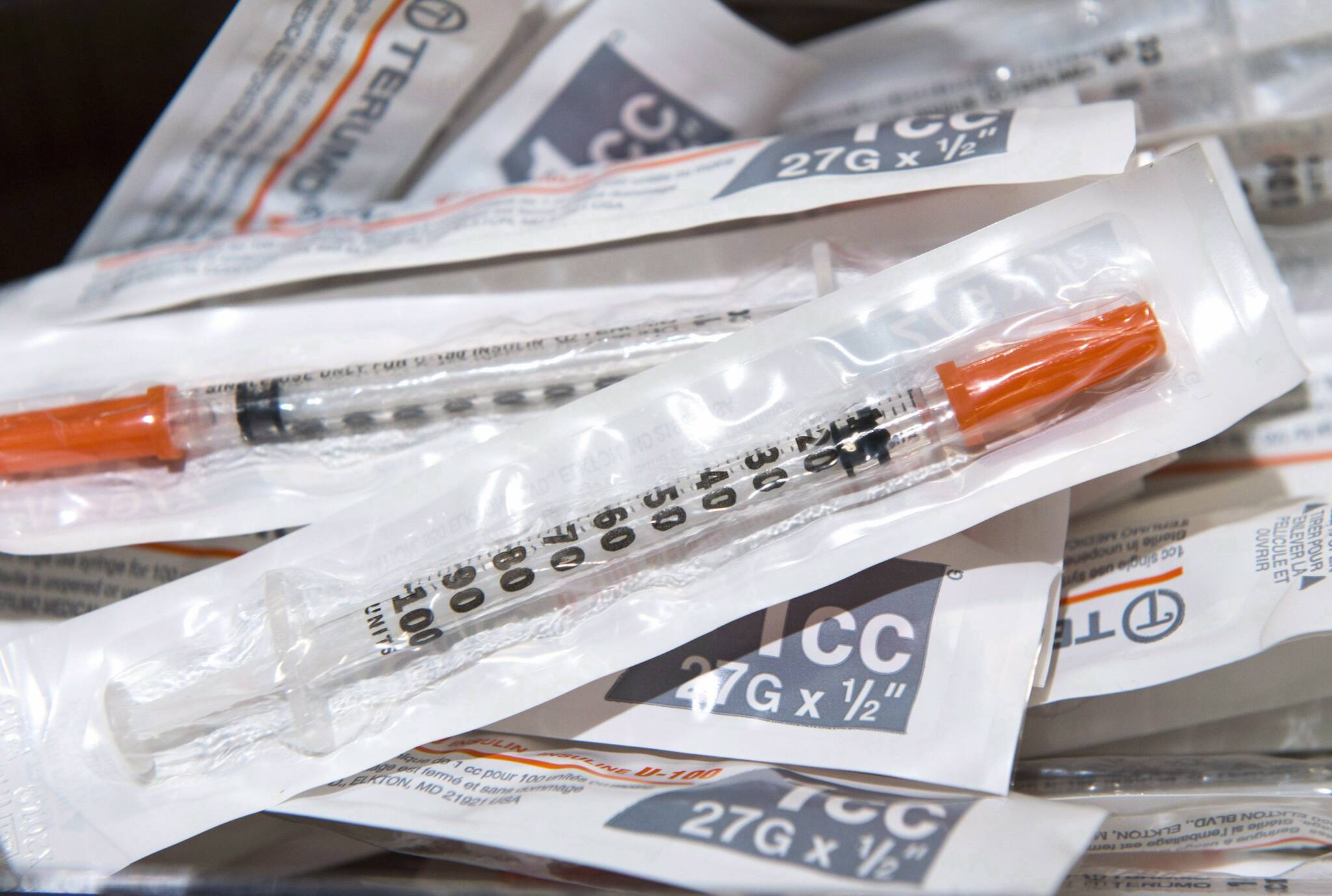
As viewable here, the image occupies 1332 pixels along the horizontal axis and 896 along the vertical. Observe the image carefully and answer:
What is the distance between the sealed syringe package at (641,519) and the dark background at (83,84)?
0.46 metres

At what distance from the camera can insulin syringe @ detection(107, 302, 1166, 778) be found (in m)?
0.63

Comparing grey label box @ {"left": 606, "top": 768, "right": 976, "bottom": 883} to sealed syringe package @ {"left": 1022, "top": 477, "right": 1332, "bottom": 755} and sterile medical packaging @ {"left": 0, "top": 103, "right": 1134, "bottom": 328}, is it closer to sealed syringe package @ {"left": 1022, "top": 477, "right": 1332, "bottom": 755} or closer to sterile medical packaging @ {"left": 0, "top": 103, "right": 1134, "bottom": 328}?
sealed syringe package @ {"left": 1022, "top": 477, "right": 1332, "bottom": 755}

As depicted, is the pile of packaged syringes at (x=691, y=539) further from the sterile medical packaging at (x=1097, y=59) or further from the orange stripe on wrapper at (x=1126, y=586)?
the sterile medical packaging at (x=1097, y=59)

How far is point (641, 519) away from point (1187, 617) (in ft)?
1.29

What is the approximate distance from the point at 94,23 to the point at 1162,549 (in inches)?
40.2

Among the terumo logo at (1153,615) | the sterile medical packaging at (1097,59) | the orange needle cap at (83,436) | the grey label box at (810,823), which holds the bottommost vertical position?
the grey label box at (810,823)

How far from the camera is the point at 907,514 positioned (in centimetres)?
62

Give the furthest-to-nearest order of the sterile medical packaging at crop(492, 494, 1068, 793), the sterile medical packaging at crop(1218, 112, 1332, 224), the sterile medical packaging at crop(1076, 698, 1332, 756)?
the sterile medical packaging at crop(1218, 112, 1332, 224)
the sterile medical packaging at crop(1076, 698, 1332, 756)
the sterile medical packaging at crop(492, 494, 1068, 793)

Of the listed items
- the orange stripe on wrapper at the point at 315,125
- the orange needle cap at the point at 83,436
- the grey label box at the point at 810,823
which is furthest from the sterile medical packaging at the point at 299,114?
the grey label box at the point at 810,823

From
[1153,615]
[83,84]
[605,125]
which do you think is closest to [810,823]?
[1153,615]

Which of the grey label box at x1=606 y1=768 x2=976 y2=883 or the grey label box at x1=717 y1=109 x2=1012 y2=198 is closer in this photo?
the grey label box at x1=606 y1=768 x2=976 y2=883

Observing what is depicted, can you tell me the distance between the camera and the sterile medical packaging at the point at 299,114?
79cm

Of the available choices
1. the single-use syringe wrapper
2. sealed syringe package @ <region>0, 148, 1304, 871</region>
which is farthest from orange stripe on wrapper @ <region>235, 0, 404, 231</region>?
the single-use syringe wrapper

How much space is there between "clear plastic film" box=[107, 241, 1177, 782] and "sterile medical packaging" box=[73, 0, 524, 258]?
0.40 m
